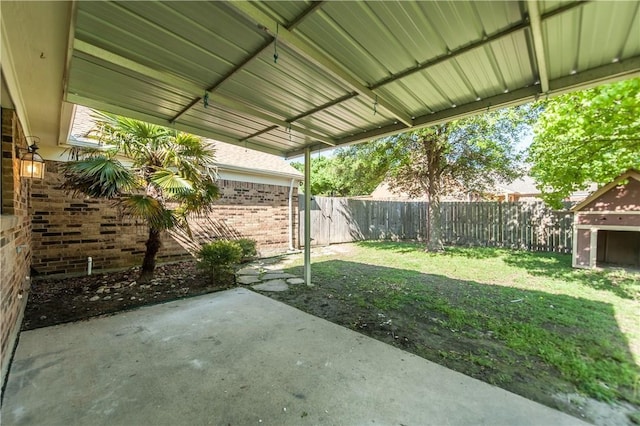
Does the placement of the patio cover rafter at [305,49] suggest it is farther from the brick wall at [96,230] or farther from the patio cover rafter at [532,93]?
the brick wall at [96,230]

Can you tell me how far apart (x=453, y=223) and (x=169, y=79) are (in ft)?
35.7

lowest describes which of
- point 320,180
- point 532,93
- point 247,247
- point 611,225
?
point 247,247

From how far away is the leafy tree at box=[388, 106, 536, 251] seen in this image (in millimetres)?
8602

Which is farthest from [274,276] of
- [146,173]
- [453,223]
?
[453,223]

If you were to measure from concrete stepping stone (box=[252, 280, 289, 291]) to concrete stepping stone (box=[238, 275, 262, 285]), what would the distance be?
0.28 metres

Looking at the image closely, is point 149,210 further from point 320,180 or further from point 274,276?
point 320,180

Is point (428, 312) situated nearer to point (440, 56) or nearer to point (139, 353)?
point (440, 56)

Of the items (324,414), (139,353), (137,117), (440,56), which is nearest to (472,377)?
(324,414)

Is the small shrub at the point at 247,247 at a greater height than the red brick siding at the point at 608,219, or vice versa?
the red brick siding at the point at 608,219

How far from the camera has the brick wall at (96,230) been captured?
5.22 m

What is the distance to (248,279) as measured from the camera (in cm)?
582

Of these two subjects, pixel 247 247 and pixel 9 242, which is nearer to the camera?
pixel 9 242

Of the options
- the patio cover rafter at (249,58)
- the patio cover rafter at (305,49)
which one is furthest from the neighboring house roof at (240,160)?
the patio cover rafter at (305,49)

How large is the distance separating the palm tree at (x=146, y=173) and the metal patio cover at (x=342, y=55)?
3.95ft
